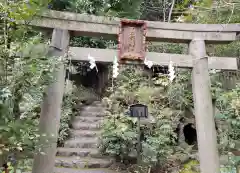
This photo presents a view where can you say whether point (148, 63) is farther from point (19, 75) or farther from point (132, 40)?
point (19, 75)

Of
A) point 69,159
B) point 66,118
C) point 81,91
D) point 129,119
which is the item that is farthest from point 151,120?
point 81,91

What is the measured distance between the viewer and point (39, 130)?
3.72m

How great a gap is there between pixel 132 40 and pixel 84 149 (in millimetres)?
4248

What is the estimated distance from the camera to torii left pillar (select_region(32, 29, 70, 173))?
3631 millimetres

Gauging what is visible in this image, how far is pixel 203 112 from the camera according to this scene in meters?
4.32

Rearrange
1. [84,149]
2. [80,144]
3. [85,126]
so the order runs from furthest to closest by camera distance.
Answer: [85,126]
[80,144]
[84,149]

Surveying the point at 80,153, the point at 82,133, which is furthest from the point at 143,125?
the point at 82,133

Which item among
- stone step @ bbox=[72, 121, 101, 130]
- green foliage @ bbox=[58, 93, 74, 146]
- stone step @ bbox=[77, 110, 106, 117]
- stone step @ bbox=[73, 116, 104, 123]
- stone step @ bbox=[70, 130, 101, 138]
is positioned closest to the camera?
green foliage @ bbox=[58, 93, 74, 146]

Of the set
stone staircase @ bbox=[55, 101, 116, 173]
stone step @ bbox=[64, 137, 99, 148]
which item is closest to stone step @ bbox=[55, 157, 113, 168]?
stone staircase @ bbox=[55, 101, 116, 173]

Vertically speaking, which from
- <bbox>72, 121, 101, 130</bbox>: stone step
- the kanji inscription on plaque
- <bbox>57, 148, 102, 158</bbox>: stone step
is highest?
the kanji inscription on plaque

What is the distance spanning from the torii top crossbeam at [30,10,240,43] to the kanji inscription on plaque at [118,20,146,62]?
0.37ft

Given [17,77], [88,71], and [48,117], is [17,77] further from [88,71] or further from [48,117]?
[88,71]

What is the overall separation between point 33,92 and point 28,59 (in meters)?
0.46

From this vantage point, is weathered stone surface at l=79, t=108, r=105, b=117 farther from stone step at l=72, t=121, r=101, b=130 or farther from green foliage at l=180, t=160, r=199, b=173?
green foliage at l=180, t=160, r=199, b=173
